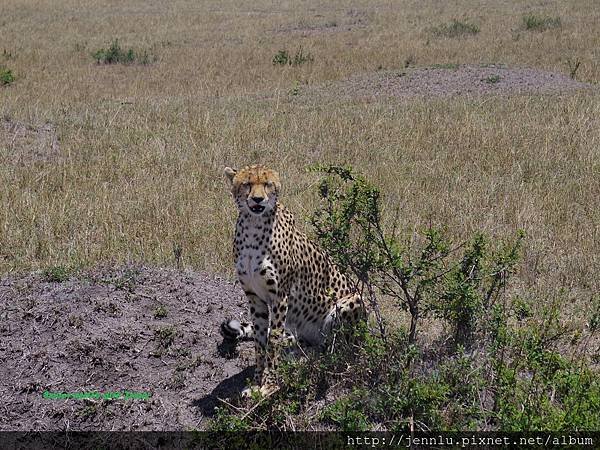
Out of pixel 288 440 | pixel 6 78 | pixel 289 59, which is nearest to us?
pixel 288 440

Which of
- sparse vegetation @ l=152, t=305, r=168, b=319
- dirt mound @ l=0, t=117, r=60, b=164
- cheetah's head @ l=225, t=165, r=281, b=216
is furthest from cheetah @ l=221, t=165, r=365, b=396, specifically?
dirt mound @ l=0, t=117, r=60, b=164

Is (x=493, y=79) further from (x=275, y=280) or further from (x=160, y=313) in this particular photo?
(x=275, y=280)

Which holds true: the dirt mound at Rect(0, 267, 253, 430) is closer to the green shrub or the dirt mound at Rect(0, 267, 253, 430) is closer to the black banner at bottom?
the black banner at bottom

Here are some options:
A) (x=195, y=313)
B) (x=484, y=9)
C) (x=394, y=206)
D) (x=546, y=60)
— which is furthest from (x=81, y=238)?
(x=484, y=9)

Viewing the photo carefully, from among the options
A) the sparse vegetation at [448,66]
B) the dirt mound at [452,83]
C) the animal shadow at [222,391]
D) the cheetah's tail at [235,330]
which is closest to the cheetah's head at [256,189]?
the cheetah's tail at [235,330]

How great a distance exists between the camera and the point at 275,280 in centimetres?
473

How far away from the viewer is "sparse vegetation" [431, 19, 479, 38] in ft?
71.3

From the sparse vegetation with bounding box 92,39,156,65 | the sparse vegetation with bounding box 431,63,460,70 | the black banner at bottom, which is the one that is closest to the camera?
the black banner at bottom

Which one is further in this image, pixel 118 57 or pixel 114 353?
pixel 118 57

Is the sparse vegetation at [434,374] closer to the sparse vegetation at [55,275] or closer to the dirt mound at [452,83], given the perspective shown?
the sparse vegetation at [55,275]

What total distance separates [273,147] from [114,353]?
606 cm

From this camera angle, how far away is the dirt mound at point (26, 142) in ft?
34.7

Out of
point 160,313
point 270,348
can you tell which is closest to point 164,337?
point 160,313

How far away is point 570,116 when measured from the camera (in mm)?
12062
